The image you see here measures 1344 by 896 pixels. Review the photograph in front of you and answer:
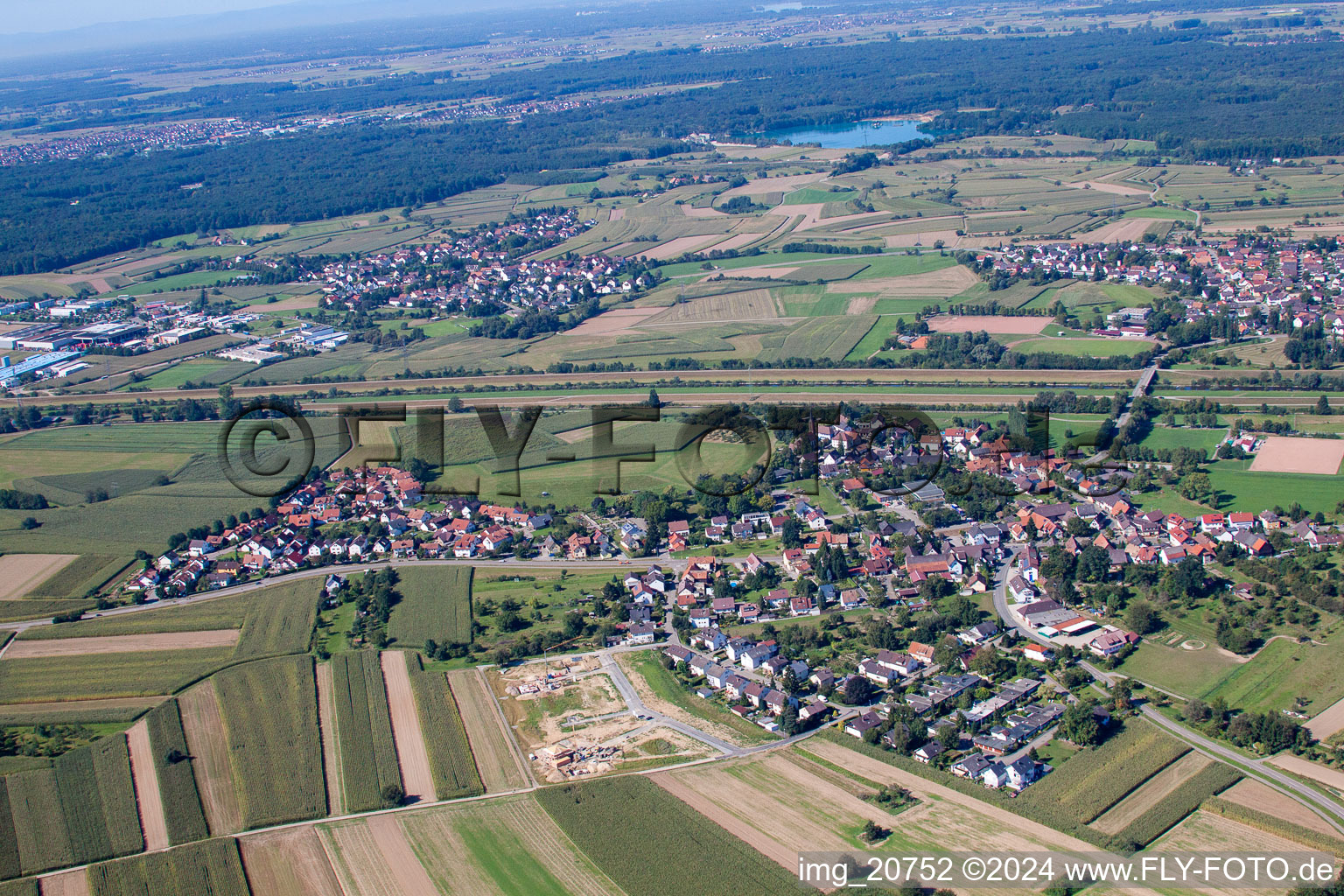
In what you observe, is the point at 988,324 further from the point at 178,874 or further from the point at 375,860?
the point at 178,874

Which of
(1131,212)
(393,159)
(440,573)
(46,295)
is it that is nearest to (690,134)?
(393,159)

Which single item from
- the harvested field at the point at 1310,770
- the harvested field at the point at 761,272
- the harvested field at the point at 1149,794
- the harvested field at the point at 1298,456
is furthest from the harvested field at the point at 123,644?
the harvested field at the point at 761,272

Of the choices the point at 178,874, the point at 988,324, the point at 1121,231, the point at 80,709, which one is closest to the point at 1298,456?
the point at 988,324

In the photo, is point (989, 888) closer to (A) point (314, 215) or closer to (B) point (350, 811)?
(B) point (350, 811)

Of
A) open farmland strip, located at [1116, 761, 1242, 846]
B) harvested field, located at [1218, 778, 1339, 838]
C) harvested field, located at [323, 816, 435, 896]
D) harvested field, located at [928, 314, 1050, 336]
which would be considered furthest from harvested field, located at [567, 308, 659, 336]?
harvested field, located at [1218, 778, 1339, 838]

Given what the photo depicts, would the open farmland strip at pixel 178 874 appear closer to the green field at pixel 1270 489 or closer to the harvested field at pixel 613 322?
the green field at pixel 1270 489

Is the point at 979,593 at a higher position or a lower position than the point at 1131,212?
lower
